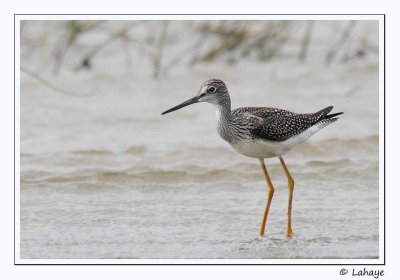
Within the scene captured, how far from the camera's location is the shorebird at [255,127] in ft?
30.8

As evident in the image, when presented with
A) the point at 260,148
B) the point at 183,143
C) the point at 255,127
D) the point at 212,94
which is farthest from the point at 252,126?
the point at 183,143

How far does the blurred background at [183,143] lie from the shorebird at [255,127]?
0.77m

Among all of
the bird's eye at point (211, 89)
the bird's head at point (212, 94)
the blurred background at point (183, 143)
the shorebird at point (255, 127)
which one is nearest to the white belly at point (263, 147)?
the shorebird at point (255, 127)

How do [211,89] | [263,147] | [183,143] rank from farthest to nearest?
1. [183,143]
2. [211,89]
3. [263,147]

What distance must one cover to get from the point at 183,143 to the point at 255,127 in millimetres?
3614

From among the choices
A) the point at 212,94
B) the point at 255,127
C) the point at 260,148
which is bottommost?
the point at 260,148

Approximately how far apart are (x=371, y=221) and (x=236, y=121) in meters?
1.94

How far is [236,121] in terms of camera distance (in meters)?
9.49

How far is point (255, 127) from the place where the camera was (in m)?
9.42

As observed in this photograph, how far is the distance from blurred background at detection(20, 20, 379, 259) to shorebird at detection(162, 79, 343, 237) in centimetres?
77

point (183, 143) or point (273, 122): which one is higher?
point (273, 122)

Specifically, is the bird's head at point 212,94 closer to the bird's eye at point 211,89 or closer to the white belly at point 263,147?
the bird's eye at point 211,89

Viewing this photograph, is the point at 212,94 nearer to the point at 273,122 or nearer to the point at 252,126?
the point at 252,126
